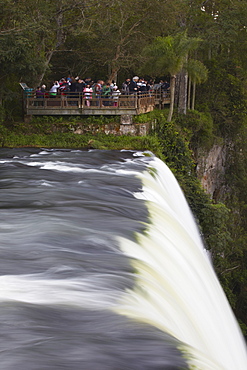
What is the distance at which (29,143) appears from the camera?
68.2 ft

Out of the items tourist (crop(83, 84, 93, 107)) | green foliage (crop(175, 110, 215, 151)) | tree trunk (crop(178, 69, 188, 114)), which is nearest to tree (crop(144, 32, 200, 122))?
tourist (crop(83, 84, 93, 107))

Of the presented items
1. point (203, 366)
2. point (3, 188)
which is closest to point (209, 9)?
point (3, 188)

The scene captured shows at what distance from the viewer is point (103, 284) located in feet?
21.6

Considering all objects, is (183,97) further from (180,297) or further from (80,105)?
(180,297)

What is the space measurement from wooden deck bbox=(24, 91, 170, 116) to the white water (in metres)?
11.0

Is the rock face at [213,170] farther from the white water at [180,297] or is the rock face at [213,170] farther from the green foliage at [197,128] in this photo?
the white water at [180,297]

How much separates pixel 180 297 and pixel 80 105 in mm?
16210

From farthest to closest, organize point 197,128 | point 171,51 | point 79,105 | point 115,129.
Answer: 1. point 197,128
2. point 171,51
3. point 79,105
4. point 115,129

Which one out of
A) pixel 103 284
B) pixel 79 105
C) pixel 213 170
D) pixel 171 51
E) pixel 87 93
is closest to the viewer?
pixel 103 284

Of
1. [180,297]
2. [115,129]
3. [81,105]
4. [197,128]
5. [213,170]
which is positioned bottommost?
[213,170]

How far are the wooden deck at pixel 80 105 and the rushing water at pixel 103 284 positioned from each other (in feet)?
29.6

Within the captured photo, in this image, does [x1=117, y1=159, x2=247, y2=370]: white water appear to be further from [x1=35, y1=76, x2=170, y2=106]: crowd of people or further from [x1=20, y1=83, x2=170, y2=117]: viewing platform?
[x1=35, y1=76, x2=170, y2=106]: crowd of people

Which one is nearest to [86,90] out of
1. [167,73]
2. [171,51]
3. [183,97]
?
[171,51]

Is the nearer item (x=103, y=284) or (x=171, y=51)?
(x=103, y=284)
